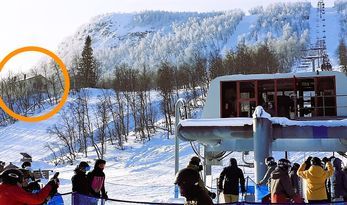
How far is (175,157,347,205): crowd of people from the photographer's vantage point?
5184 mm

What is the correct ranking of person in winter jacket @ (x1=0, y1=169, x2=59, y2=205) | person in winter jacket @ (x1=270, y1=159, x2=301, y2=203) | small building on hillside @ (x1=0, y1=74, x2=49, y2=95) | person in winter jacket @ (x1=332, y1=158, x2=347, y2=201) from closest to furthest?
person in winter jacket @ (x1=0, y1=169, x2=59, y2=205) < person in winter jacket @ (x1=270, y1=159, x2=301, y2=203) < person in winter jacket @ (x1=332, y1=158, x2=347, y2=201) < small building on hillside @ (x1=0, y1=74, x2=49, y2=95)

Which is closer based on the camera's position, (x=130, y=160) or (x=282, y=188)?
(x=282, y=188)

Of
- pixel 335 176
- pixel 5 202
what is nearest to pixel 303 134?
pixel 335 176

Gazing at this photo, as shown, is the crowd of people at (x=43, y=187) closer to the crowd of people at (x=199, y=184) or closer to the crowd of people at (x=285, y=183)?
the crowd of people at (x=199, y=184)

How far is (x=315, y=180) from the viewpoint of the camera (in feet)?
31.4

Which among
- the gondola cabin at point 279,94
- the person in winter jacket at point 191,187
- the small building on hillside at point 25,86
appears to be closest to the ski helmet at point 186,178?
the person in winter jacket at point 191,187

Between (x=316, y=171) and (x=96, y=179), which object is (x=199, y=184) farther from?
(x=96, y=179)

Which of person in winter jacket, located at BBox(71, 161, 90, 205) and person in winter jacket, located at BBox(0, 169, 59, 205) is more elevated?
person in winter jacket, located at BBox(0, 169, 59, 205)

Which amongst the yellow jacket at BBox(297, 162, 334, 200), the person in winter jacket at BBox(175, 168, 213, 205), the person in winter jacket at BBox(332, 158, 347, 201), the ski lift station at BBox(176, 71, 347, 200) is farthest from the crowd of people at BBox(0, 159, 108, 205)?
the ski lift station at BBox(176, 71, 347, 200)

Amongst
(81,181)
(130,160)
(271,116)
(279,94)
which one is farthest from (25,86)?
(81,181)

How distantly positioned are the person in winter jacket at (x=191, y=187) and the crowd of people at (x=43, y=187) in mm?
2078

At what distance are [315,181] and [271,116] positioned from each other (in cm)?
934

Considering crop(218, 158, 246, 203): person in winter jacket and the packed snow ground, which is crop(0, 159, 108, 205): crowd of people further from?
crop(218, 158, 246, 203): person in winter jacket

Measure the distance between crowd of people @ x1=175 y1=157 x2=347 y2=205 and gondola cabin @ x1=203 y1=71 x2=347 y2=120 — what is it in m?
7.42
